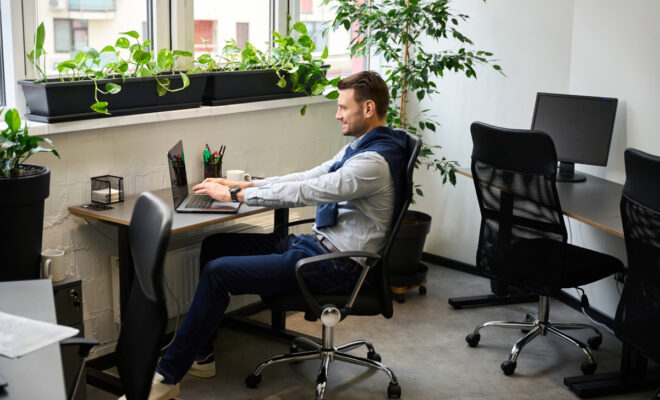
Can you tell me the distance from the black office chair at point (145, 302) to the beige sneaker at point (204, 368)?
4.39 ft

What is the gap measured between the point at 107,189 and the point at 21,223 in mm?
548

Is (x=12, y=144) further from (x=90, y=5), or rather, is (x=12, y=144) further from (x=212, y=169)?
(x=212, y=169)

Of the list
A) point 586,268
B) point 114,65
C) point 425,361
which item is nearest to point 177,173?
point 114,65

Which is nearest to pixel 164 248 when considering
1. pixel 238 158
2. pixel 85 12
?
pixel 85 12

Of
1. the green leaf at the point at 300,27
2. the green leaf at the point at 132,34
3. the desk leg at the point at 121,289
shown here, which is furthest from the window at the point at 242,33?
the desk leg at the point at 121,289

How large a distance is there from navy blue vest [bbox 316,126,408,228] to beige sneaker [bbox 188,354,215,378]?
0.74 metres

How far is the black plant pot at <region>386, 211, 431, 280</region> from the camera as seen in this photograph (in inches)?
159

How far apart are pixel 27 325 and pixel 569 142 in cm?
287

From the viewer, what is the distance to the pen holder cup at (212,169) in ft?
11.2

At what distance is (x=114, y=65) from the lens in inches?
116

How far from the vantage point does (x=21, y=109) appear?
113 inches

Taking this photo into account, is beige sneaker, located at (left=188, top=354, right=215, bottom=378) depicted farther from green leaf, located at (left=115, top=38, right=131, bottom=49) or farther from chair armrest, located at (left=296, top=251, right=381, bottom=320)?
green leaf, located at (left=115, top=38, right=131, bottom=49)

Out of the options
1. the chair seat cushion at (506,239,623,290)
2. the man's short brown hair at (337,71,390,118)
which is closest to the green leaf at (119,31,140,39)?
the man's short brown hair at (337,71,390,118)

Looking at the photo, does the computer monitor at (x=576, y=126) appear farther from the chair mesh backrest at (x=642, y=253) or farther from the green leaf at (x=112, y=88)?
the green leaf at (x=112, y=88)
